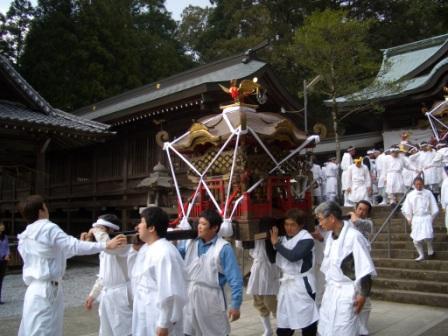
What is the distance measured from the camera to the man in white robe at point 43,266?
4277 millimetres

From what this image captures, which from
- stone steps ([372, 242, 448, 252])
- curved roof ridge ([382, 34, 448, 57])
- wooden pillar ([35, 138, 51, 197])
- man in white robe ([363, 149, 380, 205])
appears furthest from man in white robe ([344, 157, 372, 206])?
curved roof ridge ([382, 34, 448, 57])

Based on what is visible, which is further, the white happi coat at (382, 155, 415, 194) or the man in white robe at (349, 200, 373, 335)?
the white happi coat at (382, 155, 415, 194)

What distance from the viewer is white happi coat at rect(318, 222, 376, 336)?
4.34 metres

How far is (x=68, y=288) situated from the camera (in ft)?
36.1

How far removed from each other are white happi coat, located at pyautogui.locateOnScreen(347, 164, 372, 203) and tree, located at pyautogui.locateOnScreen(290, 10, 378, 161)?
2.97 meters

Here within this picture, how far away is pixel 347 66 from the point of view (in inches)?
649

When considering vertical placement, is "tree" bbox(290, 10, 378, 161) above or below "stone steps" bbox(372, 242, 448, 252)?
above

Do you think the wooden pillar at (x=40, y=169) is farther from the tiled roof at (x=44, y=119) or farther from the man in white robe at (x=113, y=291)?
the man in white robe at (x=113, y=291)

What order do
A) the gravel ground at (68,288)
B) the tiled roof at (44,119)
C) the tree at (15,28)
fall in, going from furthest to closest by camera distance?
the tree at (15,28)
the tiled roof at (44,119)
the gravel ground at (68,288)

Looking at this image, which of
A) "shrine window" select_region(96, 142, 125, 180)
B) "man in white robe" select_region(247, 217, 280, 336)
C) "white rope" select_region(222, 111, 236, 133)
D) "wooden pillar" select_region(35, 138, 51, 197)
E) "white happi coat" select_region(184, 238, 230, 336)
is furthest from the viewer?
→ "shrine window" select_region(96, 142, 125, 180)

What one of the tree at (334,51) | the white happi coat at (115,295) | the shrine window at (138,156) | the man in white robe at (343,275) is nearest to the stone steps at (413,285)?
the man in white robe at (343,275)

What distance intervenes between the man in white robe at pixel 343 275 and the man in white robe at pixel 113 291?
2.03 m

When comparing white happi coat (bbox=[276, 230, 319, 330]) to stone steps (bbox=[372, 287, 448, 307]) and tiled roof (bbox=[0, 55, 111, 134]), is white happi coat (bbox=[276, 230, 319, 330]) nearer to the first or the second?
stone steps (bbox=[372, 287, 448, 307])

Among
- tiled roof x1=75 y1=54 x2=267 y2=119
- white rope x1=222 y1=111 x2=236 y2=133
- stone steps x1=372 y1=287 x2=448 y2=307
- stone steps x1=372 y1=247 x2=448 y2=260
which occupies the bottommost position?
stone steps x1=372 y1=287 x2=448 y2=307
